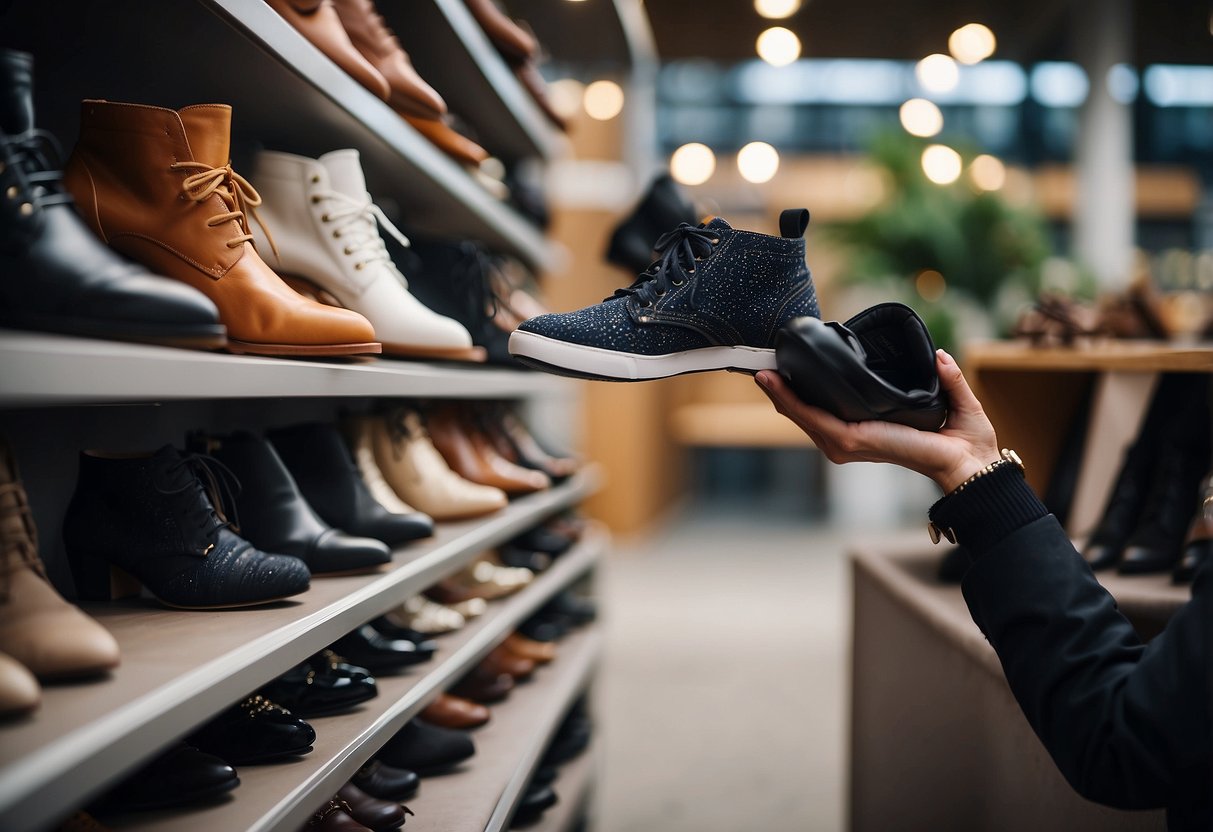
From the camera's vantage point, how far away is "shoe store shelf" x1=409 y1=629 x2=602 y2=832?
128 centimetres

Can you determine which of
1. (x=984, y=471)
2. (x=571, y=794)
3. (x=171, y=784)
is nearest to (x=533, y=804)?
(x=571, y=794)

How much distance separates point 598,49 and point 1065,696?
2.60 metres

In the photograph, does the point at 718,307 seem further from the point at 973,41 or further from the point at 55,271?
the point at 973,41

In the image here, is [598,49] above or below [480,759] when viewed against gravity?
above

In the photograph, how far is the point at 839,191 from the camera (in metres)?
9.11

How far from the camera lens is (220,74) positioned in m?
1.12

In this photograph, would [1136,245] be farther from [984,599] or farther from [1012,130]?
[984,599]

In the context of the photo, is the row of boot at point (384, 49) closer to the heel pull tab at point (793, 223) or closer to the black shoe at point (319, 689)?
the heel pull tab at point (793, 223)

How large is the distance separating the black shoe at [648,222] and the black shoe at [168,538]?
3.57 feet

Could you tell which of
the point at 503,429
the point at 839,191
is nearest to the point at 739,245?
the point at 503,429

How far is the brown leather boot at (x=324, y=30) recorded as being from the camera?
1150mm

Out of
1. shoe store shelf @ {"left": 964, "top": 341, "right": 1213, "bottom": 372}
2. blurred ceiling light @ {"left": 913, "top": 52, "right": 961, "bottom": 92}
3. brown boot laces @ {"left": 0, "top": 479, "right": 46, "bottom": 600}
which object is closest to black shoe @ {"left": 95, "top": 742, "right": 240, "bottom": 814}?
brown boot laces @ {"left": 0, "top": 479, "right": 46, "bottom": 600}

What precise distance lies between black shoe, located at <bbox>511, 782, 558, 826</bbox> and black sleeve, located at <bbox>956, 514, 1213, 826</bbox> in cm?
111

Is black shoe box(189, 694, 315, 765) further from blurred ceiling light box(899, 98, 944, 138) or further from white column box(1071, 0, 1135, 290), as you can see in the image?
white column box(1071, 0, 1135, 290)
